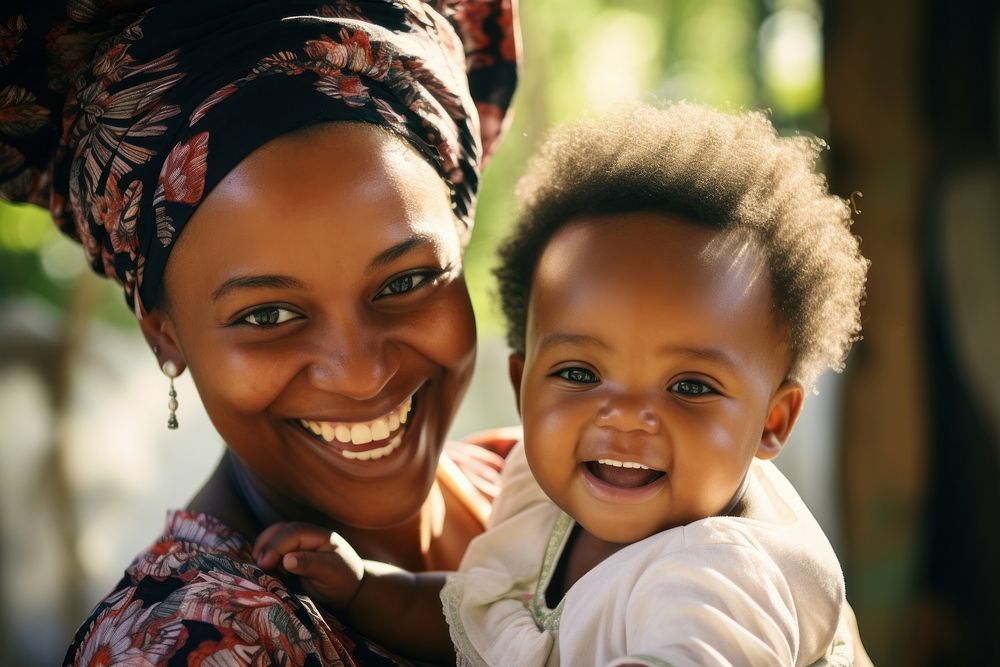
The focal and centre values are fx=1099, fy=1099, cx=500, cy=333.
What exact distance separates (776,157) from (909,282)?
12.1 feet

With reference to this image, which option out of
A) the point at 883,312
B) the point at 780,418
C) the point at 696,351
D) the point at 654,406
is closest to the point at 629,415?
the point at 654,406

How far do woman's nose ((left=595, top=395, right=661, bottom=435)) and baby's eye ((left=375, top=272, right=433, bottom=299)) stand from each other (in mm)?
466

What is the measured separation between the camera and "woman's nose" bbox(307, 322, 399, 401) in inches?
80.8

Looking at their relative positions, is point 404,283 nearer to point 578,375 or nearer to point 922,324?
point 578,375

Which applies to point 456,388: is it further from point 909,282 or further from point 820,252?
point 909,282

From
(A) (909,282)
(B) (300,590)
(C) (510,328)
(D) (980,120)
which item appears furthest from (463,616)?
(D) (980,120)

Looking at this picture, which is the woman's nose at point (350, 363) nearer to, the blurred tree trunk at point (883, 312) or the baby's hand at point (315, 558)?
the baby's hand at point (315, 558)

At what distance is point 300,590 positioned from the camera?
2.12 meters

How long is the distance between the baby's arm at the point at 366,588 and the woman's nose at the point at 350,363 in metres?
0.29

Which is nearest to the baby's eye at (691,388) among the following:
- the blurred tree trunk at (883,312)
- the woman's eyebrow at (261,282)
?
the woman's eyebrow at (261,282)

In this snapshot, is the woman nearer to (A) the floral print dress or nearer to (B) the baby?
(A) the floral print dress

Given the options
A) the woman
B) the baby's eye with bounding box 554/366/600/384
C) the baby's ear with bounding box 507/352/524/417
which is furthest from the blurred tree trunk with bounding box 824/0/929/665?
the baby's eye with bounding box 554/366/600/384

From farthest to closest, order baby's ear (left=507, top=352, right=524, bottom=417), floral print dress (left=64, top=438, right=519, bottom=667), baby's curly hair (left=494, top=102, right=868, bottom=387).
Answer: baby's ear (left=507, top=352, right=524, bottom=417) < baby's curly hair (left=494, top=102, right=868, bottom=387) < floral print dress (left=64, top=438, right=519, bottom=667)

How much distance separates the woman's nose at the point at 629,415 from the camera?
197cm
